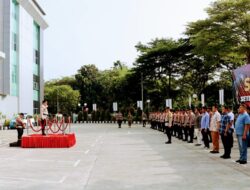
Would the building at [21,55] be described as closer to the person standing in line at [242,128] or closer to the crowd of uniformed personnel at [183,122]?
the crowd of uniformed personnel at [183,122]

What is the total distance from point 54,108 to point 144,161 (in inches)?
3457

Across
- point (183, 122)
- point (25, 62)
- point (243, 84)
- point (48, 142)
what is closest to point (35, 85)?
point (25, 62)

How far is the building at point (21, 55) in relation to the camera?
180ft

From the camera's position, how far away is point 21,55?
60531 mm

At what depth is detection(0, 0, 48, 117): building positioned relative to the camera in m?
54.9

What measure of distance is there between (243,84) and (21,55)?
4360 cm

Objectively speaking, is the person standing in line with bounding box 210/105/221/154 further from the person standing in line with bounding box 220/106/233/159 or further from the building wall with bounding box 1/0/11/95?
the building wall with bounding box 1/0/11/95

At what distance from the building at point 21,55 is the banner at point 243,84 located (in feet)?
105

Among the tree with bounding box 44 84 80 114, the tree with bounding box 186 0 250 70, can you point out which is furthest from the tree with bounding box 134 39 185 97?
the tree with bounding box 44 84 80 114

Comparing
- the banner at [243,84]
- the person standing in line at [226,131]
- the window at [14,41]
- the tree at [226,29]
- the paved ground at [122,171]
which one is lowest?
the paved ground at [122,171]

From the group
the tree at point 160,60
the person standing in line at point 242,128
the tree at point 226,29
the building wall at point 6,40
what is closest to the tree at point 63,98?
the tree at point 160,60

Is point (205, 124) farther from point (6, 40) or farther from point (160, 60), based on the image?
point (160, 60)

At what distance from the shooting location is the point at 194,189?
982cm

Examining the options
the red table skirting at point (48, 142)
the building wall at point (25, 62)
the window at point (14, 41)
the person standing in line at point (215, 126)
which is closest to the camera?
the person standing in line at point (215, 126)
